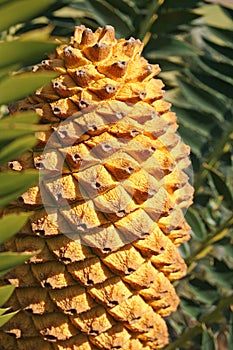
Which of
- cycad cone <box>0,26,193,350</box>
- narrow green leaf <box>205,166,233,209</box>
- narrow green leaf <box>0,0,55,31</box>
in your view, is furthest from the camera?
narrow green leaf <box>205,166,233,209</box>

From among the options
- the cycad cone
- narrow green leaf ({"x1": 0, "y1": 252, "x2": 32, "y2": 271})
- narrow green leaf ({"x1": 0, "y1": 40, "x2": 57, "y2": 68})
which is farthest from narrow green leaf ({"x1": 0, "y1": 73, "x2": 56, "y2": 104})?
the cycad cone

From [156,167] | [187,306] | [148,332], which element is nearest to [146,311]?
[148,332]

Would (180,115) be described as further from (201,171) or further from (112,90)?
(112,90)

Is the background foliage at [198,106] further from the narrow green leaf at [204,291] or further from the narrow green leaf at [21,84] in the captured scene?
the narrow green leaf at [21,84]

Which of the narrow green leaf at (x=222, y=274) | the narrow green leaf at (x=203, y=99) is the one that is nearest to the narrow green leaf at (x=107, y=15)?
the narrow green leaf at (x=203, y=99)

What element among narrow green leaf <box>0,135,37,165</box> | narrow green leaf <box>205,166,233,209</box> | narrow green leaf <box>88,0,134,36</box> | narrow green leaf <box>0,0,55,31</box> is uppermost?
narrow green leaf <box>0,0,55,31</box>

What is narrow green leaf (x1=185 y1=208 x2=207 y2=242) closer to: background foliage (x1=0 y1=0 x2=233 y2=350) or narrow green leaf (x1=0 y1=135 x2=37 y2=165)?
background foliage (x1=0 y1=0 x2=233 y2=350)

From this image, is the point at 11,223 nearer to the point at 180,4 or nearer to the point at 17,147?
the point at 17,147
